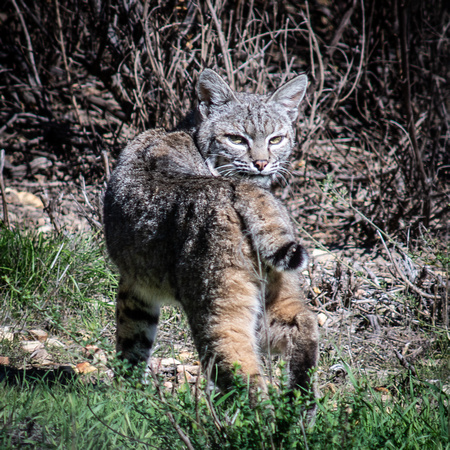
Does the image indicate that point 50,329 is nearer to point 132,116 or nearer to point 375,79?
point 132,116

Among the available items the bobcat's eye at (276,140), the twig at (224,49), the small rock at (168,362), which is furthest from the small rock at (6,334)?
the twig at (224,49)

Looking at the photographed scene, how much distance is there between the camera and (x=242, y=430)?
8.14ft

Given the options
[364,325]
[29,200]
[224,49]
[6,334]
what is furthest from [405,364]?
[29,200]

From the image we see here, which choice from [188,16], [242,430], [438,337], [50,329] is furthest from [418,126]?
[242,430]

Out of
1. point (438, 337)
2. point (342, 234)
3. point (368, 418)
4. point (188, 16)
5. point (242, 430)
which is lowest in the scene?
point (342, 234)

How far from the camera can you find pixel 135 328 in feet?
13.5

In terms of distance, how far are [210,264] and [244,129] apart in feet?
6.50

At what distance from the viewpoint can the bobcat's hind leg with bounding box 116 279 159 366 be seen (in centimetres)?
405

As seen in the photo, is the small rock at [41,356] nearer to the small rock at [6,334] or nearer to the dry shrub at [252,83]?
the small rock at [6,334]

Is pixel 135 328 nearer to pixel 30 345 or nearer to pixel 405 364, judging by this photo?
pixel 30 345

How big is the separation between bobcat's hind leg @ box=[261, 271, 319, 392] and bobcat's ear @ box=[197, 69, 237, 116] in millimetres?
2053

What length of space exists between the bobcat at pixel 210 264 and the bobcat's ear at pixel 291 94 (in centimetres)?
139

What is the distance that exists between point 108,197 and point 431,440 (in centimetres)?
254

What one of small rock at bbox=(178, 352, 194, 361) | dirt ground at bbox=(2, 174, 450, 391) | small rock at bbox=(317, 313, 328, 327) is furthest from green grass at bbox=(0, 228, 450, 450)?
small rock at bbox=(317, 313, 328, 327)
